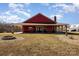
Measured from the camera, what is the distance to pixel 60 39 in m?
10.7

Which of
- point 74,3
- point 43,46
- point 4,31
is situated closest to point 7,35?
point 4,31

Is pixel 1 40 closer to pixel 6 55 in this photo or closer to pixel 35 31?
pixel 6 55

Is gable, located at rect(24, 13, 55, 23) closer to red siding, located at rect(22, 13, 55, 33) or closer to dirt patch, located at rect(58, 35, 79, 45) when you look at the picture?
red siding, located at rect(22, 13, 55, 33)

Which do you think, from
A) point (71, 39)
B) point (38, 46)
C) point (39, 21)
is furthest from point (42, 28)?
point (71, 39)

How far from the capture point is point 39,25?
11.0m

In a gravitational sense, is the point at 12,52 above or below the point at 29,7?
below

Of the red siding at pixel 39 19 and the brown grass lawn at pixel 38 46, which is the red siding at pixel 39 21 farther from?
the brown grass lawn at pixel 38 46

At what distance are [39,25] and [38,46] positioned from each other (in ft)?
3.32

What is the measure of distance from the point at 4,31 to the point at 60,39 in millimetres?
2378

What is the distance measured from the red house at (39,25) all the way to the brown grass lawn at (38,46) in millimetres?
320

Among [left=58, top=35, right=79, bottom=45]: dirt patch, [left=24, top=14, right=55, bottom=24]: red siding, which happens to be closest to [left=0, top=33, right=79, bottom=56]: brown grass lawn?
[left=58, top=35, right=79, bottom=45]: dirt patch

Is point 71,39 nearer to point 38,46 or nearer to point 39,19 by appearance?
point 38,46

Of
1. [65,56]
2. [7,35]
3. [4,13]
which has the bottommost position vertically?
[65,56]

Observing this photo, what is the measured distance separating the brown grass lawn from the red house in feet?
1.05
